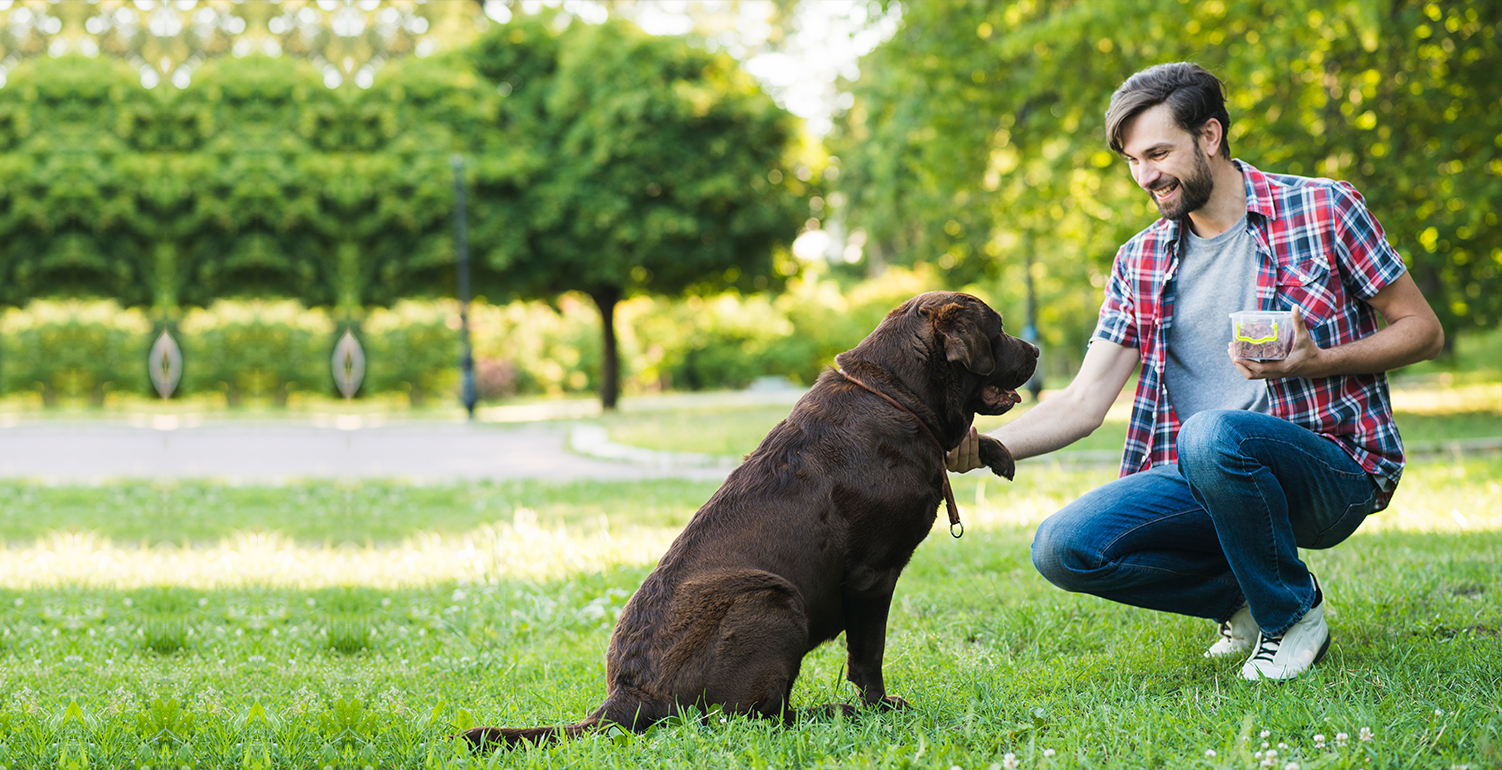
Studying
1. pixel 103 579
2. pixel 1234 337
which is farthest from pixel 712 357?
pixel 1234 337

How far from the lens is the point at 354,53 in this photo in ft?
30.4

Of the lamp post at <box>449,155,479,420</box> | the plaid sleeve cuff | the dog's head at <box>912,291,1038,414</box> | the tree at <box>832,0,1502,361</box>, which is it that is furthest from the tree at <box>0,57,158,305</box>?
the plaid sleeve cuff

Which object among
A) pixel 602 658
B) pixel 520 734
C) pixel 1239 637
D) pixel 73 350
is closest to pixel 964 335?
pixel 1239 637

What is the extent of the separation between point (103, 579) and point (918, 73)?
492 inches

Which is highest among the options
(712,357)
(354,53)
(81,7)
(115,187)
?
(81,7)

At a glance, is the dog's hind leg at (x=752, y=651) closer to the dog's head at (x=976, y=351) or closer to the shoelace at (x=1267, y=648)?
the dog's head at (x=976, y=351)

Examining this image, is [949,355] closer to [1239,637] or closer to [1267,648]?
[1267,648]

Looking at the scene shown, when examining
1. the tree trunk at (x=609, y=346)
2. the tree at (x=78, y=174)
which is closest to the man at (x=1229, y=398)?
the tree at (x=78, y=174)

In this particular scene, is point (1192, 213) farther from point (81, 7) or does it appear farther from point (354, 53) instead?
point (81, 7)

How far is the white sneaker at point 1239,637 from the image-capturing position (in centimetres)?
384

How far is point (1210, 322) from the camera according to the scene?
3766mm

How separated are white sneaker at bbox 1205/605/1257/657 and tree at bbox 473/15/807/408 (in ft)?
62.3

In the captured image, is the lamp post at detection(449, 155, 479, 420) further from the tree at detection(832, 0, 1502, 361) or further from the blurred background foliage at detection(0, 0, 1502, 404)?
the tree at detection(832, 0, 1502, 361)

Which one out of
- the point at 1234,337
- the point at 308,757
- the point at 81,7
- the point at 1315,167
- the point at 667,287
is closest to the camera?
the point at 308,757
